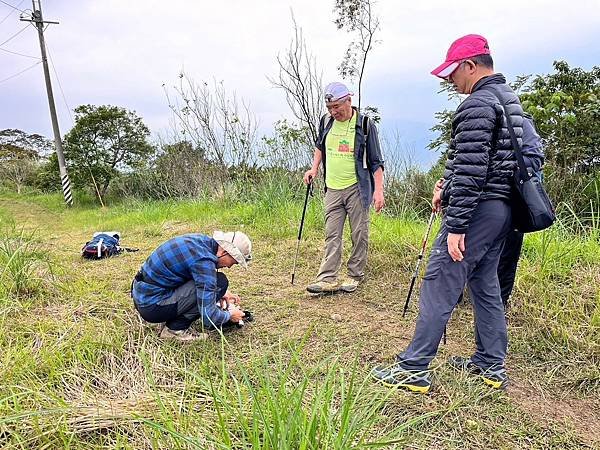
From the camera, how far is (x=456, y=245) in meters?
2.11

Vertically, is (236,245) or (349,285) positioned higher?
(236,245)

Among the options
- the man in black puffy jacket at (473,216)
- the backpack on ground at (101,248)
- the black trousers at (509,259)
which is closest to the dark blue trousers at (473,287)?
the man in black puffy jacket at (473,216)

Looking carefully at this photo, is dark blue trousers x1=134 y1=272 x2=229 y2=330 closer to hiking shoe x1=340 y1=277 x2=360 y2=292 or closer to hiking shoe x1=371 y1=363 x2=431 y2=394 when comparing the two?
hiking shoe x1=371 y1=363 x2=431 y2=394

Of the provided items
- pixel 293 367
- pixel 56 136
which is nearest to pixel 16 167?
pixel 56 136

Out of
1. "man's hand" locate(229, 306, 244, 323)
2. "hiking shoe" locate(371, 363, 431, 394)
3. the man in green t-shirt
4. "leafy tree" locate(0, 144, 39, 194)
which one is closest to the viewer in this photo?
"hiking shoe" locate(371, 363, 431, 394)

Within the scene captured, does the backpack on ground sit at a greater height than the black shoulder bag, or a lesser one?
lesser

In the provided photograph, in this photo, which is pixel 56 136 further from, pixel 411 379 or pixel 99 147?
pixel 411 379

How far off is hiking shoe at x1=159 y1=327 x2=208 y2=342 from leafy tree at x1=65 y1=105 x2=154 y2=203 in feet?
46.3

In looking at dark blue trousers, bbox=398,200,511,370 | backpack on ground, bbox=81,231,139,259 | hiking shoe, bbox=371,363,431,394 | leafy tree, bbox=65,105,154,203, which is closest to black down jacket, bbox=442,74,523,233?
dark blue trousers, bbox=398,200,511,370

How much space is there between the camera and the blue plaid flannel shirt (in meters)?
2.68

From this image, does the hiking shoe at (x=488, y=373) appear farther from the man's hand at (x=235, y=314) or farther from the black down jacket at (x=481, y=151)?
the man's hand at (x=235, y=314)

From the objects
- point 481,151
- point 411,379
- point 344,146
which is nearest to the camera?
point 481,151

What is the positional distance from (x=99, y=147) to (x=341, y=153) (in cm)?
1491

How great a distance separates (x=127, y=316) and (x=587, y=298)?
3093mm
